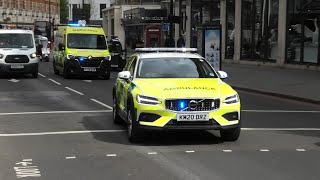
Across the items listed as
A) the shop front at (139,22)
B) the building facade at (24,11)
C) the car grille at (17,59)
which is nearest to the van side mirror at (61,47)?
the car grille at (17,59)

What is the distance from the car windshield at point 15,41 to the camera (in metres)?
25.5

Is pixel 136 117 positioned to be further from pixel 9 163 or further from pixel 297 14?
pixel 297 14

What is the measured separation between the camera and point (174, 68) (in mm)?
10164

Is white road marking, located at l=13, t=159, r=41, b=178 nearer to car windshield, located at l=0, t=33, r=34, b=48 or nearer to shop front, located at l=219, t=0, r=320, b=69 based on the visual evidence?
car windshield, located at l=0, t=33, r=34, b=48

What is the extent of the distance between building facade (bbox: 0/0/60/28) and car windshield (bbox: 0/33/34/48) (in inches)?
3408

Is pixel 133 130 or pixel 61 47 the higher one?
pixel 61 47

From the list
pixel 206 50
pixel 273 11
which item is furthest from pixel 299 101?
pixel 273 11

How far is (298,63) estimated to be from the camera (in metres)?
29.0

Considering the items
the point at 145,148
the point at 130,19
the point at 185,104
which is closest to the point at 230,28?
the point at 185,104

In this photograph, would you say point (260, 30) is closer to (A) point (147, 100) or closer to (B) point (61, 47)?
(B) point (61, 47)

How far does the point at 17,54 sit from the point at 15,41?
113 cm

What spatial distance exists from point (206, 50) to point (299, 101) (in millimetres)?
7483

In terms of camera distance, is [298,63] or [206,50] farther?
[298,63]

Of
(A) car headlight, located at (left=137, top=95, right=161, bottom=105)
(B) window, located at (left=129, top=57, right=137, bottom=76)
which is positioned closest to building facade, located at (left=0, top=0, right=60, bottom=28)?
(B) window, located at (left=129, top=57, right=137, bottom=76)
